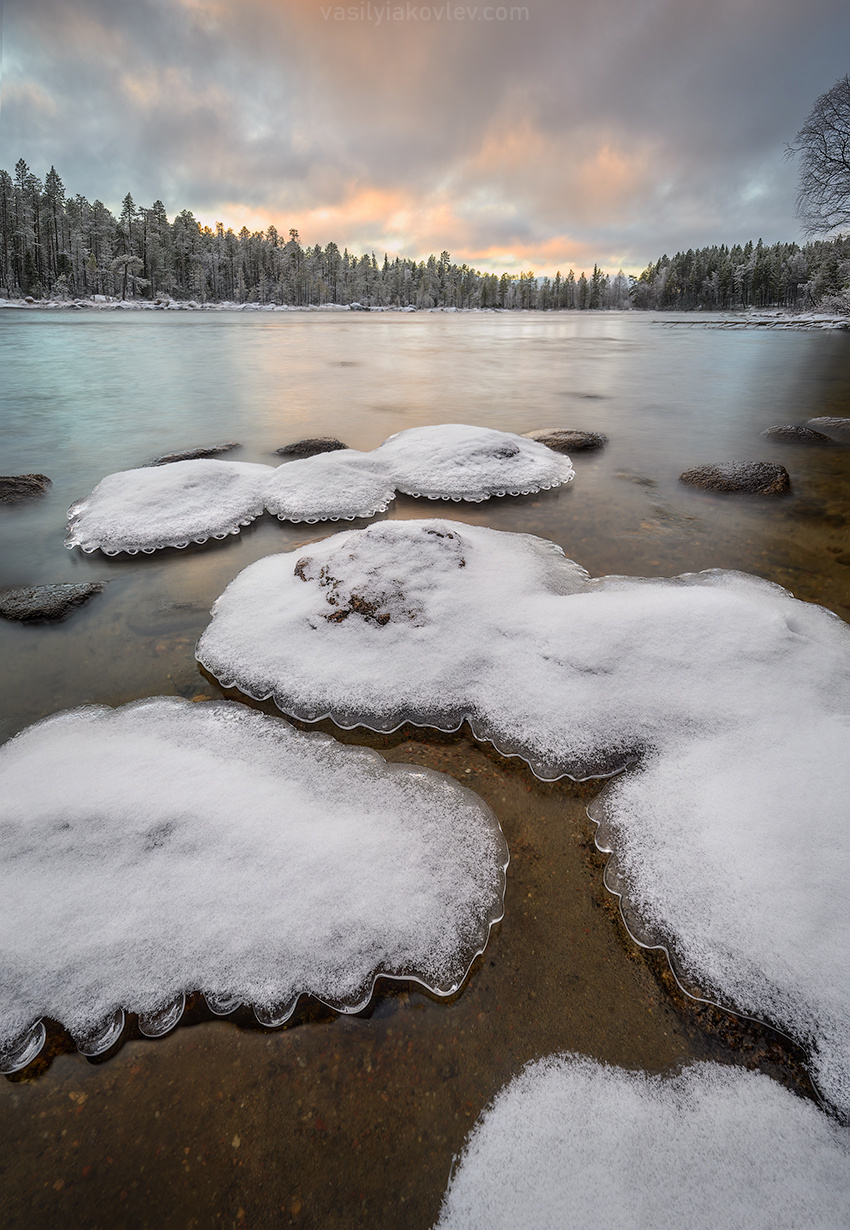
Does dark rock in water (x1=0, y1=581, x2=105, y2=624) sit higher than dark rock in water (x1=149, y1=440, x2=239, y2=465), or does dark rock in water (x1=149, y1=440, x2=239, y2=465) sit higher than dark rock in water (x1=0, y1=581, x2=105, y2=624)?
dark rock in water (x1=149, y1=440, x2=239, y2=465)

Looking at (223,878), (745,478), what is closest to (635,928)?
(223,878)

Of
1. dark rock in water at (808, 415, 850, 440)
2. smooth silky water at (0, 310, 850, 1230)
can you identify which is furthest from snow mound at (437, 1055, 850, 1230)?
dark rock in water at (808, 415, 850, 440)

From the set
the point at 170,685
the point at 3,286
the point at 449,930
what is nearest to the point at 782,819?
the point at 449,930

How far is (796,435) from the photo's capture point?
7168mm

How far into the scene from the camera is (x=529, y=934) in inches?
60.2

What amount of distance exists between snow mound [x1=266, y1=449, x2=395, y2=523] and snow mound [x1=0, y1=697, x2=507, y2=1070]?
8.81 feet

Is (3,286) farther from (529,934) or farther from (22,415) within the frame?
(529,934)

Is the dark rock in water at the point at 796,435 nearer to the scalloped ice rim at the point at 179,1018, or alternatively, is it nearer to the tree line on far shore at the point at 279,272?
the scalloped ice rim at the point at 179,1018

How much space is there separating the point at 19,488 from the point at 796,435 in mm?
9385

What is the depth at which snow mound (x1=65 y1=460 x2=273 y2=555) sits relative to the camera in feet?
13.2

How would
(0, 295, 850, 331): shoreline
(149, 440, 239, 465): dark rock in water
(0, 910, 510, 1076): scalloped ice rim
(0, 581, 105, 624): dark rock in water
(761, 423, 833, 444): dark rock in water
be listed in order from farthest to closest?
(0, 295, 850, 331): shoreline → (761, 423, 833, 444): dark rock in water → (149, 440, 239, 465): dark rock in water → (0, 581, 105, 624): dark rock in water → (0, 910, 510, 1076): scalloped ice rim

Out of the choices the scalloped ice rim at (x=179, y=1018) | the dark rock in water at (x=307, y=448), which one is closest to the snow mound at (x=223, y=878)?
the scalloped ice rim at (x=179, y=1018)

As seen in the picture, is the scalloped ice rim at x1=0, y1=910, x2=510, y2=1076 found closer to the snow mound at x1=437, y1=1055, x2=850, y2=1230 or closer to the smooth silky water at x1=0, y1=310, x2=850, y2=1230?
the smooth silky water at x1=0, y1=310, x2=850, y2=1230

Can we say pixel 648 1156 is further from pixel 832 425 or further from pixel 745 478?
pixel 832 425
